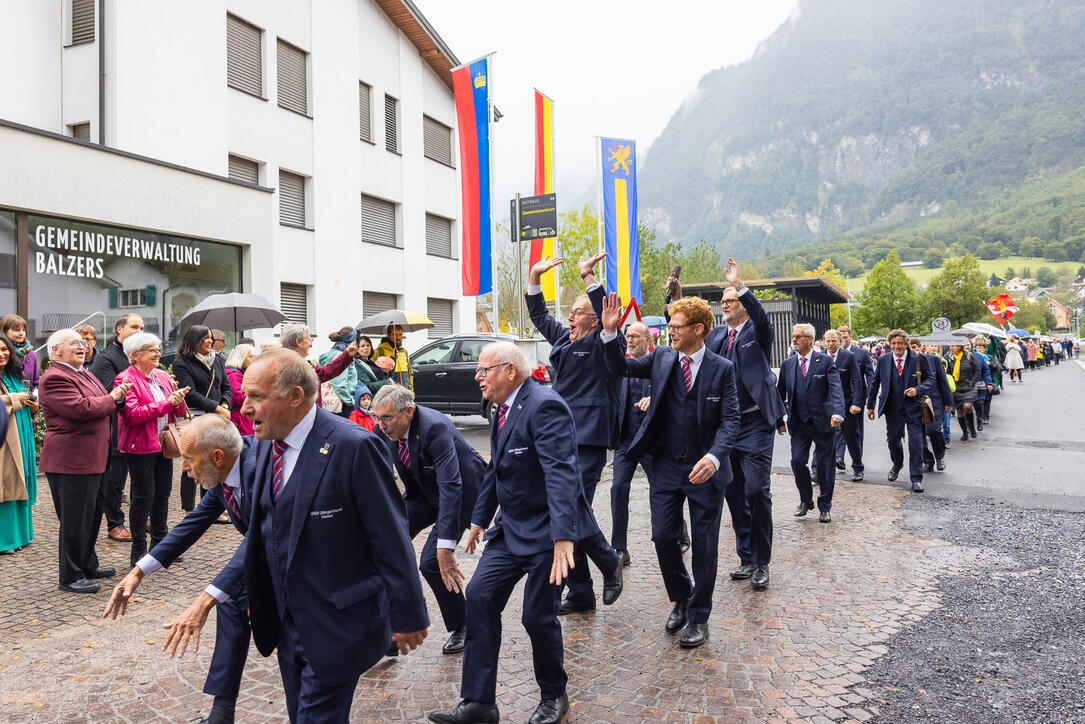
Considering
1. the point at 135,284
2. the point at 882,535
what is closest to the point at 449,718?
the point at 882,535

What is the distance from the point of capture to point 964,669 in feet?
13.9

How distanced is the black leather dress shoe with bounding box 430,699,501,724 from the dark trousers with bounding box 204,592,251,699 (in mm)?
899

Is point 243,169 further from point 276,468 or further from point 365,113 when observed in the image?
point 276,468

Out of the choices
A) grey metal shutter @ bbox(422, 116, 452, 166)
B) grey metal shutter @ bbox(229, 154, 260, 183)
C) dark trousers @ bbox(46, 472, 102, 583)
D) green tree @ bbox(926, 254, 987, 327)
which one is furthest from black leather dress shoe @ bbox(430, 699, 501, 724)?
green tree @ bbox(926, 254, 987, 327)

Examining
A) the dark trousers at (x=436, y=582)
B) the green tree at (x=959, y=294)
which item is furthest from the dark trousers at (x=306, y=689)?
the green tree at (x=959, y=294)

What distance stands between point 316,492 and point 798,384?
6.73 meters

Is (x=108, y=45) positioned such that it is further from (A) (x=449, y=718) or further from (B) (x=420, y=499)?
(A) (x=449, y=718)

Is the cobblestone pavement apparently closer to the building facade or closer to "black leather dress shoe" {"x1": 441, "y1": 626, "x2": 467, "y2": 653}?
"black leather dress shoe" {"x1": 441, "y1": 626, "x2": 467, "y2": 653}

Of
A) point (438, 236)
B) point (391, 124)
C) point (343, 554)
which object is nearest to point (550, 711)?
point (343, 554)

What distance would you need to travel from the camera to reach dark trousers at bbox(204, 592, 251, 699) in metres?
3.30

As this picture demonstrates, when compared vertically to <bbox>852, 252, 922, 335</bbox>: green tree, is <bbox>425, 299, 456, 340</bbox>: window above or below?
below

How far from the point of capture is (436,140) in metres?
25.9

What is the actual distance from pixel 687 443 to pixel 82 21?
53.8 feet

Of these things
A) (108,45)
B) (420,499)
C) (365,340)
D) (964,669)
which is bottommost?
(964,669)
